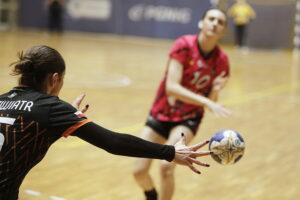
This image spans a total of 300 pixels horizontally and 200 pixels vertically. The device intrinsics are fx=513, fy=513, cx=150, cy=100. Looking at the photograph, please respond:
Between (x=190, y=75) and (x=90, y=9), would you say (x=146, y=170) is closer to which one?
(x=190, y=75)

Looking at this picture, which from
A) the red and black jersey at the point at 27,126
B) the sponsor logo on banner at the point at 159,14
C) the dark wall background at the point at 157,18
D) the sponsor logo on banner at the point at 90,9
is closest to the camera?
the red and black jersey at the point at 27,126

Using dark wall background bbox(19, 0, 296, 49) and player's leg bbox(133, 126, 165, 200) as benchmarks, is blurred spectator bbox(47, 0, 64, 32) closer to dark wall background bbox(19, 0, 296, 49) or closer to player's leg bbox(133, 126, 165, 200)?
dark wall background bbox(19, 0, 296, 49)

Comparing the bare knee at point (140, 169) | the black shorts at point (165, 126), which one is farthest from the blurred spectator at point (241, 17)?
the bare knee at point (140, 169)

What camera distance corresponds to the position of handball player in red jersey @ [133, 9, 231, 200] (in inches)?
171

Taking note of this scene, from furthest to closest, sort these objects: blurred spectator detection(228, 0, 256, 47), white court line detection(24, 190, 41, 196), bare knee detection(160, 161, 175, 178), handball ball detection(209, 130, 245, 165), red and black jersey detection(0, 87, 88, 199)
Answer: blurred spectator detection(228, 0, 256, 47) → white court line detection(24, 190, 41, 196) → bare knee detection(160, 161, 175, 178) → handball ball detection(209, 130, 245, 165) → red and black jersey detection(0, 87, 88, 199)

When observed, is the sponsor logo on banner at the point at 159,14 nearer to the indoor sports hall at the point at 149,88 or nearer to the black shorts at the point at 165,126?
the indoor sports hall at the point at 149,88

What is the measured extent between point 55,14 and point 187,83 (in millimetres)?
21122

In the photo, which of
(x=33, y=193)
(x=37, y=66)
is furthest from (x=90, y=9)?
(x=37, y=66)

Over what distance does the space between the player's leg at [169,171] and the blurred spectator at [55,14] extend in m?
20.9

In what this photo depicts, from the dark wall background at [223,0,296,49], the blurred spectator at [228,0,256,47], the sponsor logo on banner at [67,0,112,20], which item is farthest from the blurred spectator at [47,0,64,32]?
the dark wall background at [223,0,296,49]

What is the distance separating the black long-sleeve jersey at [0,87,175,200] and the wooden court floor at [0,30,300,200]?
2.19 m

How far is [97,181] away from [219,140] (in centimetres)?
209

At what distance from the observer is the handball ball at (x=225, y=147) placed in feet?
11.5

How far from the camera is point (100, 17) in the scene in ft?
81.5
